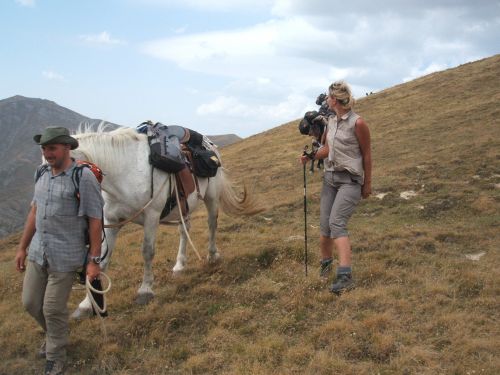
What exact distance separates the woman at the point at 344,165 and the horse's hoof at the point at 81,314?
3.29m

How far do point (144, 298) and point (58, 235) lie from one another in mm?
2300

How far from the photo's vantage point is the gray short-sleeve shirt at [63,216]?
4.39 m

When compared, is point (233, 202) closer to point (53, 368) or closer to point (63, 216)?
point (63, 216)

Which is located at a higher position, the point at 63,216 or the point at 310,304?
the point at 63,216

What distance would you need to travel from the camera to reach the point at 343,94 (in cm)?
550

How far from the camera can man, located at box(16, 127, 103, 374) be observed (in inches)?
173

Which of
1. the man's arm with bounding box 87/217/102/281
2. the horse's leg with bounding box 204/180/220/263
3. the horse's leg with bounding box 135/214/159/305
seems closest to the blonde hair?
the horse's leg with bounding box 135/214/159/305

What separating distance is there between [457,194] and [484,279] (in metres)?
6.24

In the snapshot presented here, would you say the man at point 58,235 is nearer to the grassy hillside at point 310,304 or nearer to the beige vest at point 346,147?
the grassy hillside at point 310,304

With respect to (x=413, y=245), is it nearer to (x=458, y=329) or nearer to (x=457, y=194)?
(x=458, y=329)

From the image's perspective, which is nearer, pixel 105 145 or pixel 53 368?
pixel 53 368

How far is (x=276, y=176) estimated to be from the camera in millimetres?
21750

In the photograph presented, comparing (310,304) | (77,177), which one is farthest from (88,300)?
(310,304)

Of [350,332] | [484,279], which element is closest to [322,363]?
[350,332]
